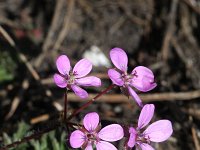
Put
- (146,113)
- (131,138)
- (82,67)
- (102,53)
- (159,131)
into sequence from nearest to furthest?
(131,138), (146,113), (159,131), (82,67), (102,53)

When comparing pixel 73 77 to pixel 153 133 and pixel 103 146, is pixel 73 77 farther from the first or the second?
pixel 153 133

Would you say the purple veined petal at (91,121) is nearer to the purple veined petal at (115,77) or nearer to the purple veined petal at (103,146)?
the purple veined petal at (103,146)

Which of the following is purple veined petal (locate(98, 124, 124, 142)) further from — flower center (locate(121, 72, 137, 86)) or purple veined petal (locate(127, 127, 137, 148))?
flower center (locate(121, 72, 137, 86))

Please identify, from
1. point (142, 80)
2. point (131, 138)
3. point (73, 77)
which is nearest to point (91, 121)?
point (131, 138)

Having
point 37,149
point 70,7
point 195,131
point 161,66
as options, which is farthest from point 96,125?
Answer: point 70,7

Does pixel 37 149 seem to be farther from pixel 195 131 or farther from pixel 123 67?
pixel 195 131

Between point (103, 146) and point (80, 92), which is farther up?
point (80, 92)
